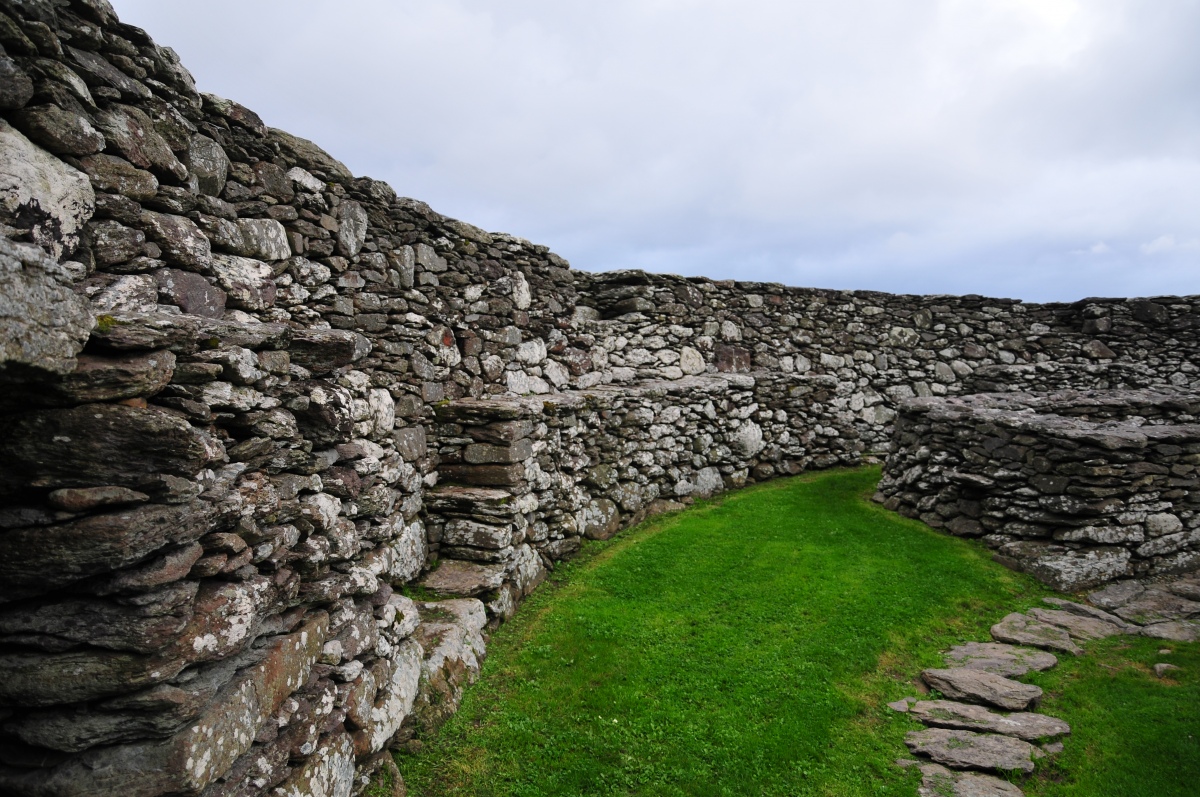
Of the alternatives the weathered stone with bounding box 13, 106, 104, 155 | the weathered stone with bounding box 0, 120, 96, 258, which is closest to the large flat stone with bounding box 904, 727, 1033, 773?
the weathered stone with bounding box 0, 120, 96, 258

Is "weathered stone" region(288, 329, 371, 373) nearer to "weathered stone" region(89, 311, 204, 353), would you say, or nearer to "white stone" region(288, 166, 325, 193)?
"weathered stone" region(89, 311, 204, 353)

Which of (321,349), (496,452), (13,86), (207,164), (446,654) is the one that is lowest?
(446,654)

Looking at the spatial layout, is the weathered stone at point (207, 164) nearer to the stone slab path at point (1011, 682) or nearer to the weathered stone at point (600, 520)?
the weathered stone at point (600, 520)

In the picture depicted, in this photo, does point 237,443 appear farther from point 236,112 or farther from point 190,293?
point 236,112

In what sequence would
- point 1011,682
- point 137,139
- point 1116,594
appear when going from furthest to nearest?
point 1116,594 → point 1011,682 → point 137,139

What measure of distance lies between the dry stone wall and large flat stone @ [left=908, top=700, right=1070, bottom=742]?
166 inches

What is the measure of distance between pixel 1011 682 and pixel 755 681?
254cm

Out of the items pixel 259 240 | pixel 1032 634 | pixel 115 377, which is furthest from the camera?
pixel 1032 634

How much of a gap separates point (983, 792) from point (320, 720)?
474cm


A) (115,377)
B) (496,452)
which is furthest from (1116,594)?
(115,377)

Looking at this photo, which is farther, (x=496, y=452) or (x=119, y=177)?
(x=496, y=452)

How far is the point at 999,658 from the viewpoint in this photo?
7.03m

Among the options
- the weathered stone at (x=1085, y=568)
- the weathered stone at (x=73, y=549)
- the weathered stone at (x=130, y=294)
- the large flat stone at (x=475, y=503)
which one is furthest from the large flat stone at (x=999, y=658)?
the weathered stone at (x=130, y=294)

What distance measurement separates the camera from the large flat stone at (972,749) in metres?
5.28
